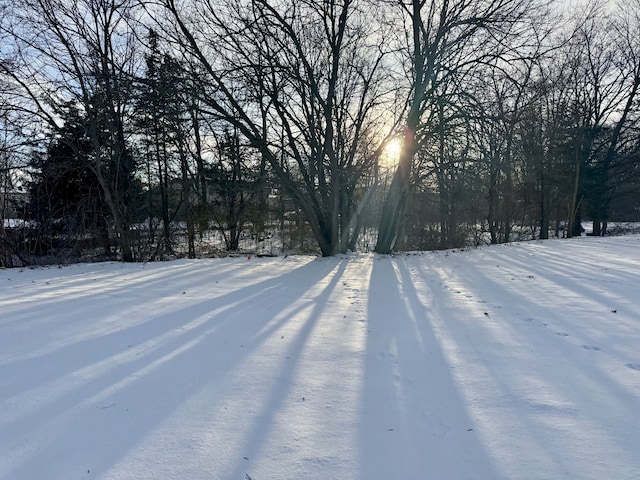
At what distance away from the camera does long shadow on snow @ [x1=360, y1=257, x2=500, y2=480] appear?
1.64 metres

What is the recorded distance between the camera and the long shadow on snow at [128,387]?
1756mm

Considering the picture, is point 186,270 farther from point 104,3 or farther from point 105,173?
point 104,3

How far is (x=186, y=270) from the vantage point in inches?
298

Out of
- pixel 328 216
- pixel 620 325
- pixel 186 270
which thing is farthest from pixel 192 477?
pixel 328 216

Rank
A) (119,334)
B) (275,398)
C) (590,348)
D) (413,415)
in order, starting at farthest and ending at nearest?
(119,334), (590,348), (275,398), (413,415)

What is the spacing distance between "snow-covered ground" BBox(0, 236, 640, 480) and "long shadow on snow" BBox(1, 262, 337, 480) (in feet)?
0.05

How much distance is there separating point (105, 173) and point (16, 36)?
4.45 meters

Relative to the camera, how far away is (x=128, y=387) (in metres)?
2.38

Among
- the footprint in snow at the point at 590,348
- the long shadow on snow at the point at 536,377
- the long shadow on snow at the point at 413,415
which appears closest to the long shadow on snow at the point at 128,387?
the long shadow on snow at the point at 413,415

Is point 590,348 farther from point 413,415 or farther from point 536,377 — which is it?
point 413,415

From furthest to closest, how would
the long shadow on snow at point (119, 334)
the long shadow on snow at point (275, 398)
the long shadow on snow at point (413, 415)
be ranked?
the long shadow on snow at point (119, 334) < the long shadow on snow at point (275, 398) < the long shadow on snow at point (413, 415)

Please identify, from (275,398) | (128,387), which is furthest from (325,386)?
(128,387)

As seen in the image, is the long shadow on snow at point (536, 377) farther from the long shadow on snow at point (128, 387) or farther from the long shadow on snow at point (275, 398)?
the long shadow on snow at point (128, 387)

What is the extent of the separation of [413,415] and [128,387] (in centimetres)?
187
